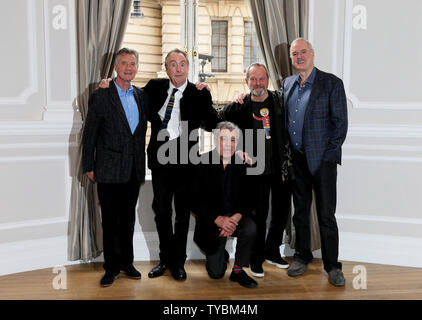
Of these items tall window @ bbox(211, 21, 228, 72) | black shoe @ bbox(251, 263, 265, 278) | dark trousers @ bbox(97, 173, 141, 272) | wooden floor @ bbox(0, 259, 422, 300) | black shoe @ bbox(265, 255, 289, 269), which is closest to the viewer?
wooden floor @ bbox(0, 259, 422, 300)

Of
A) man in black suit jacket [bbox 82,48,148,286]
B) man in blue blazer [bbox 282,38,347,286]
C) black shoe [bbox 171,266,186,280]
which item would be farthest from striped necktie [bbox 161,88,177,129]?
black shoe [bbox 171,266,186,280]

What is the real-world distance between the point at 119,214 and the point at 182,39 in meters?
1.47

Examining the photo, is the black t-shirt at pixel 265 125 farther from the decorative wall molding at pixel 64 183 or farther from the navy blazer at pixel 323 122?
the decorative wall molding at pixel 64 183

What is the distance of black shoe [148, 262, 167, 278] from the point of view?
297 centimetres

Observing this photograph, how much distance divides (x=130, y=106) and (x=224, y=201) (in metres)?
0.89

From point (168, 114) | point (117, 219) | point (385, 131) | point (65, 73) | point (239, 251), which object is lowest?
point (239, 251)

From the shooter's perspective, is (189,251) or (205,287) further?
(189,251)

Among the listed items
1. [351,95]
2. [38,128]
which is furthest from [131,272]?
[351,95]

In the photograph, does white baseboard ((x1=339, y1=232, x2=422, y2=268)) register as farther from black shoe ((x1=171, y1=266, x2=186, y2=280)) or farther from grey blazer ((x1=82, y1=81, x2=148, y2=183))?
grey blazer ((x1=82, y1=81, x2=148, y2=183))

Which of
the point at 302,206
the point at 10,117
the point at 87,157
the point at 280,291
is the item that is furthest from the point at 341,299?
the point at 10,117

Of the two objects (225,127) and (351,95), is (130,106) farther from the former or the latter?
(351,95)

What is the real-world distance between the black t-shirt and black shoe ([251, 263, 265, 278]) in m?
0.68

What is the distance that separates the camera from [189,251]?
11.2 ft

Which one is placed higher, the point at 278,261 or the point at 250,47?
the point at 250,47
